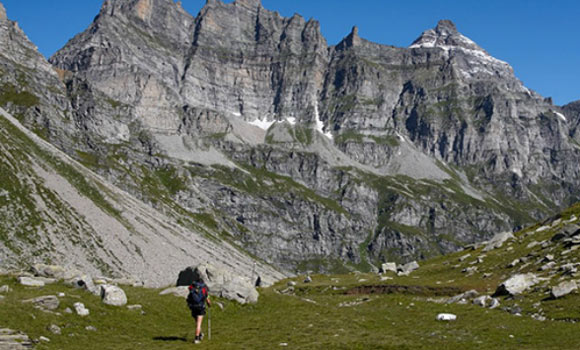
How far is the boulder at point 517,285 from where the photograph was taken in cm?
4078

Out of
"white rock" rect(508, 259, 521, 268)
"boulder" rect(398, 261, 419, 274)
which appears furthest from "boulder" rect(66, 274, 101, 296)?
"boulder" rect(398, 261, 419, 274)

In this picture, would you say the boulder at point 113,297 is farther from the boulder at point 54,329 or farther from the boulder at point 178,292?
the boulder at point 54,329

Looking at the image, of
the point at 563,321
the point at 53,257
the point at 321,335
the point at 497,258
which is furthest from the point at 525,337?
the point at 53,257

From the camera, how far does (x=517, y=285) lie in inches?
1623

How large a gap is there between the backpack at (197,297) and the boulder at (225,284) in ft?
40.1

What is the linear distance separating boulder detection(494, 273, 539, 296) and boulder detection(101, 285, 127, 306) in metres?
29.5

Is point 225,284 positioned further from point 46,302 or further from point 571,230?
point 571,230

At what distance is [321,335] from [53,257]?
520 feet

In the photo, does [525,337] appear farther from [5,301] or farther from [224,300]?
[5,301]

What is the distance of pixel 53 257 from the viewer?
167 meters

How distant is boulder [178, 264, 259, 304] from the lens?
145ft

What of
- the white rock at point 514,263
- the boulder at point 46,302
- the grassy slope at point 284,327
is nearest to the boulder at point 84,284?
the grassy slope at point 284,327

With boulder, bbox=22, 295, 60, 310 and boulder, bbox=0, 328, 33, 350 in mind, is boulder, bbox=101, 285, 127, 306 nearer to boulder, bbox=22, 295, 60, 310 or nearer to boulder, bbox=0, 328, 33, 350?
boulder, bbox=22, 295, 60, 310

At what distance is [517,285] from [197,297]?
85.6 feet
